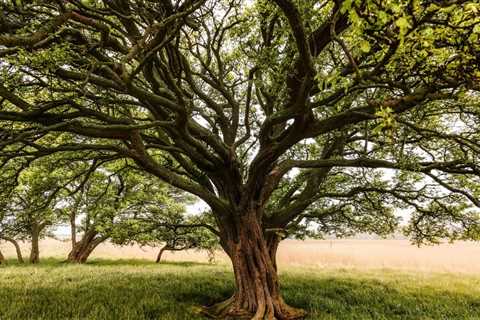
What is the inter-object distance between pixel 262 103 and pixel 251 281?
236 inches

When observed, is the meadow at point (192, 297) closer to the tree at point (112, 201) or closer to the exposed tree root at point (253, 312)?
the exposed tree root at point (253, 312)

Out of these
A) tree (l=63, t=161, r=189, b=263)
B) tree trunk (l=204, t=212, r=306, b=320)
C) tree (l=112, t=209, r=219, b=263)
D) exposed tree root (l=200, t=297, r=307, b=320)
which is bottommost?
exposed tree root (l=200, t=297, r=307, b=320)

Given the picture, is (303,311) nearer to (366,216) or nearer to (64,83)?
(366,216)

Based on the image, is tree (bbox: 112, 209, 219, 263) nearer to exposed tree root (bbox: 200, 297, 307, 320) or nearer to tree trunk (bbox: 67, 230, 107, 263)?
exposed tree root (bbox: 200, 297, 307, 320)

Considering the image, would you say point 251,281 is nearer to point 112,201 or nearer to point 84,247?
point 112,201

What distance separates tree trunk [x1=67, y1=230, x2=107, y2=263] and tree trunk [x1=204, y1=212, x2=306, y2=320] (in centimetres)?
1902

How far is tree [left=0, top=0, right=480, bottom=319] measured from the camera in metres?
5.14

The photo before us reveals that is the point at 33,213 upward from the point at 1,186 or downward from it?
downward

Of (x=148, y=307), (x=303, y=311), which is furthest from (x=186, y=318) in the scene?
(x=303, y=311)

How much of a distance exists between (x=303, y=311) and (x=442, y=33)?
32.0 ft

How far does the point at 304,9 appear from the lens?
641 cm

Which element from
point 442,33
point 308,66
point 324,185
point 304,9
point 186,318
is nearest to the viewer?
point 442,33

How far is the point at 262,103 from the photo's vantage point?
36.3 feet

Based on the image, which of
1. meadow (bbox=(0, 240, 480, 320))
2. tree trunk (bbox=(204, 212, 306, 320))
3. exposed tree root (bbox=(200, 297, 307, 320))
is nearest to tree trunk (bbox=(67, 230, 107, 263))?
meadow (bbox=(0, 240, 480, 320))
